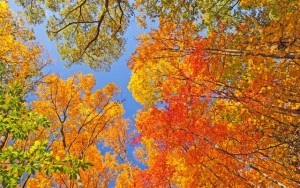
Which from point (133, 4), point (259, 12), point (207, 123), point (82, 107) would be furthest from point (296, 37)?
point (82, 107)

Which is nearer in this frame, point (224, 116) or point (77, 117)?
point (224, 116)

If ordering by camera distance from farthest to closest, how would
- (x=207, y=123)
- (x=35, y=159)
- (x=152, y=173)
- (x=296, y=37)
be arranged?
(x=152, y=173) < (x=207, y=123) < (x=296, y=37) < (x=35, y=159)

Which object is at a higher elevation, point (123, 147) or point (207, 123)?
point (123, 147)

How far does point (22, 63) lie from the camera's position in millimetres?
11758

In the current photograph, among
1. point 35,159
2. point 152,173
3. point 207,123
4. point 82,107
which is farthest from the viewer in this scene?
point 152,173

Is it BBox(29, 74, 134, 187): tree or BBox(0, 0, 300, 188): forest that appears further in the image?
BBox(29, 74, 134, 187): tree

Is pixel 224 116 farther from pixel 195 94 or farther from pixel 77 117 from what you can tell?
pixel 77 117

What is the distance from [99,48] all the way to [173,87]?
5.98 m

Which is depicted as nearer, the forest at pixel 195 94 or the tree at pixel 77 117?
the forest at pixel 195 94

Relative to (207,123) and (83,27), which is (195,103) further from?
(83,27)

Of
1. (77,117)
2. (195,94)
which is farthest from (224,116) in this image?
(77,117)

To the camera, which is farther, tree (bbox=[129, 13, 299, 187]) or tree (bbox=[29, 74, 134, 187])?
tree (bbox=[29, 74, 134, 187])

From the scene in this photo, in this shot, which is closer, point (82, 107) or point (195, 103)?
point (195, 103)

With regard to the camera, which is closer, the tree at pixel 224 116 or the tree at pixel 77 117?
the tree at pixel 224 116
